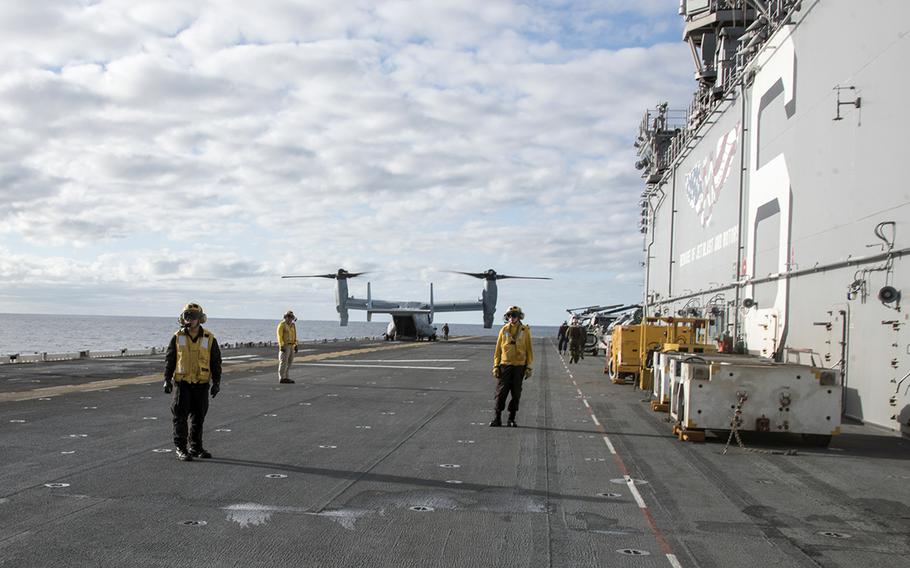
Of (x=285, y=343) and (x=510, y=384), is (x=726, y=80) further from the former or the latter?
(x=510, y=384)

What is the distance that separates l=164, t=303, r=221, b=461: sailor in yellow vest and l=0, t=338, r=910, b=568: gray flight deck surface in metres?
0.51

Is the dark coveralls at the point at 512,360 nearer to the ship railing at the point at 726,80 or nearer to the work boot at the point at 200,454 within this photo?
the work boot at the point at 200,454

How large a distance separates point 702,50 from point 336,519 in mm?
39993

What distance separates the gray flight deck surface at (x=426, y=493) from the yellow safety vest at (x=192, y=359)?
3.40 ft

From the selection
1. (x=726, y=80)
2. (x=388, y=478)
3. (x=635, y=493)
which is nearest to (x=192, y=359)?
(x=388, y=478)

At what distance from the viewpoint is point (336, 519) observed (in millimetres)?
7164

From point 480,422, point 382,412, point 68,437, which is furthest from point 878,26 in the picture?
point 68,437

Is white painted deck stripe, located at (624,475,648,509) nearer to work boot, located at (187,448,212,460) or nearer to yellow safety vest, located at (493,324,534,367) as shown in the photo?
yellow safety vest, located at (493,324,534,367)

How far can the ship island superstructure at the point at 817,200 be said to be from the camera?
1481cm

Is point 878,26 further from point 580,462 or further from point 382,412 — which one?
point 382,412

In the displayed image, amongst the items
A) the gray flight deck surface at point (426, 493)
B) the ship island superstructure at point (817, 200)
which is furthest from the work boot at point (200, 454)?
the ship island superstructure at point (817, 200)

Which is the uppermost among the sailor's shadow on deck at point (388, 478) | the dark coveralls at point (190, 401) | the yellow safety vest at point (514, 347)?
the yellow safety vest at point (514, 347)

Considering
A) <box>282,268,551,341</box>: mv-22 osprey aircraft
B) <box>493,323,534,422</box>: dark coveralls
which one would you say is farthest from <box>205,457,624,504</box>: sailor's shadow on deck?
<box>282,268,551,341</box>: mv-22 osprey aircraft

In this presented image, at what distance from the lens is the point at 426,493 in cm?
838
